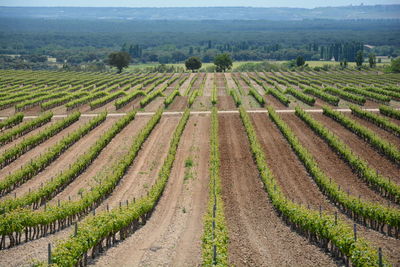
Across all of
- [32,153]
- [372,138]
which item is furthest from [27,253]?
[372,138]

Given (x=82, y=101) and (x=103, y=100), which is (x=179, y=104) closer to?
(x=103, y=100)

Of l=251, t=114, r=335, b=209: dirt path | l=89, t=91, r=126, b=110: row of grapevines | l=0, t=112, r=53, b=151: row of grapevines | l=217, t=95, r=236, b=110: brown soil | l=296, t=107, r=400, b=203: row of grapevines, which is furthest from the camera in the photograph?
l=89, t=91, r=126, b=110: row of grapevines

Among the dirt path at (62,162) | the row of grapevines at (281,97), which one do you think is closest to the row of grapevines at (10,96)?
the dirt path at (62,162)

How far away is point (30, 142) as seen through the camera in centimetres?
5031

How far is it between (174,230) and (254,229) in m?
4.97

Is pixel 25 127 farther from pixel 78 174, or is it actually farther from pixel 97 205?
pixel 97 205

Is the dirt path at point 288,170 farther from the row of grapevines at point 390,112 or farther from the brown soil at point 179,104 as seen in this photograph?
the brown soil at point 179,104

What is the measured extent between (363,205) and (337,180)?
357 inches

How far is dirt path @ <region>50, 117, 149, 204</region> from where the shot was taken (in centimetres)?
3642

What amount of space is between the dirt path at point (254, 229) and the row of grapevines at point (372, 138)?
13.3 metres

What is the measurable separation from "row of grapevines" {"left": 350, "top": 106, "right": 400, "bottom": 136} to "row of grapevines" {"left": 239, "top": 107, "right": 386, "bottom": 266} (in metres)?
26.1

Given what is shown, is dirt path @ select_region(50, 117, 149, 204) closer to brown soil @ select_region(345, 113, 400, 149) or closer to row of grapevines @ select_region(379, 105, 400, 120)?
brown soil @ select_region(345, 113, 400, 149)

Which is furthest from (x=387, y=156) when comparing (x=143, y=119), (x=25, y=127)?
(x=25, y=127)

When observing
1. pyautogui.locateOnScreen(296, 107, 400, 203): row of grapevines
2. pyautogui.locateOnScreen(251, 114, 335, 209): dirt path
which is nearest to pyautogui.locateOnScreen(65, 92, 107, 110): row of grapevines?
pyautogui.locateOnScreen(251, 114, 335, 209): dirt path
